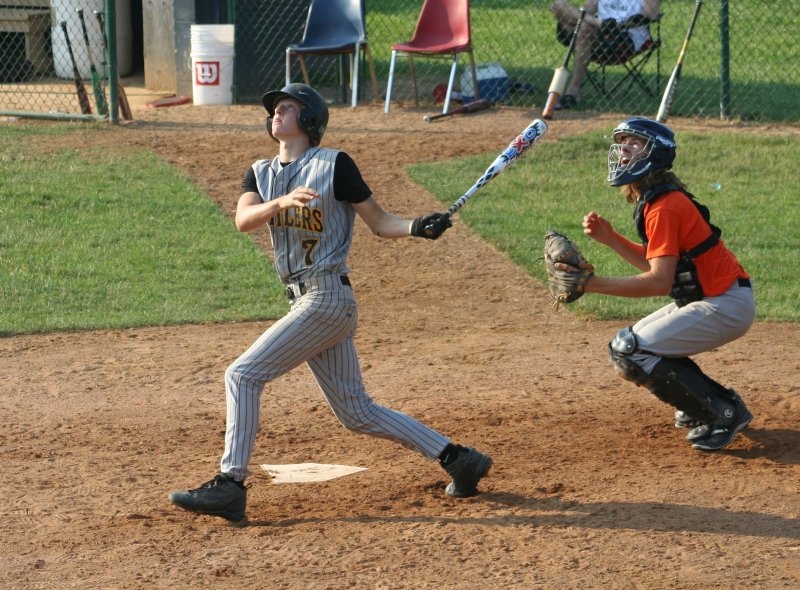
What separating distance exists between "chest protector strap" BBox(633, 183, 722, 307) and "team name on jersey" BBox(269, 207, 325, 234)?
1.51 m

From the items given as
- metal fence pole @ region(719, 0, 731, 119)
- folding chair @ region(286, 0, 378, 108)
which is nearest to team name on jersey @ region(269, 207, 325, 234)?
A: metal fence pole @ region(719, 0, 731, 119)

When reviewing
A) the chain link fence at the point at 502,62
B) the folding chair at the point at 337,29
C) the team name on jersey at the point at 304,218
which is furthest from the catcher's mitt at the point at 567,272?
the folding chair at the point at 337,29

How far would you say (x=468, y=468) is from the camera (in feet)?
16.4

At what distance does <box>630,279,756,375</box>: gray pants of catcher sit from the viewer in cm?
541

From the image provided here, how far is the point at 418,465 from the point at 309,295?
46.0 inches

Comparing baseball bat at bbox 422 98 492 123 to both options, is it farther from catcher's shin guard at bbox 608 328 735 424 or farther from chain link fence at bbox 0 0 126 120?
catcher's shin guard at bbox 608 328 735 424

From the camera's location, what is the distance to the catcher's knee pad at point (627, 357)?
5.44 m

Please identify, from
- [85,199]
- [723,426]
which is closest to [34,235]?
[85,199]

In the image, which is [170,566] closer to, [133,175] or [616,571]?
[616,571]

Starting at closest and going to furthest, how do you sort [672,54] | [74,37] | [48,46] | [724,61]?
[724,61] → [74,37] → [48,46] → [672,54]

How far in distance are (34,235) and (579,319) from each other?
480cm

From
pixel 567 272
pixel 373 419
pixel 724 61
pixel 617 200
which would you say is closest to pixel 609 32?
pixel 724 61

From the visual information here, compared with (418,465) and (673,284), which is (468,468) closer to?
(418,465)

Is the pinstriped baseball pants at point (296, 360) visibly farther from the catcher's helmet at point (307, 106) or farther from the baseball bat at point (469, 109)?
the baseball bat at point (469, 109)
